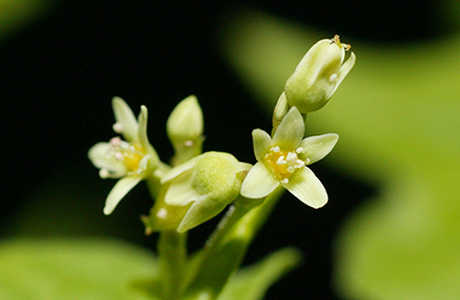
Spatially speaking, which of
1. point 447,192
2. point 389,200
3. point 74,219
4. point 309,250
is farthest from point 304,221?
point 74,219

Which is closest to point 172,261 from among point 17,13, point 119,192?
point 119,192

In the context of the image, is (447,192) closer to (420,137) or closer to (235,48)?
(420,137)

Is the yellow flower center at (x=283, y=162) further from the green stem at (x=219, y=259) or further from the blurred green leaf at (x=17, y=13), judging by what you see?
the blurred green leaf at (x=17, y=13)

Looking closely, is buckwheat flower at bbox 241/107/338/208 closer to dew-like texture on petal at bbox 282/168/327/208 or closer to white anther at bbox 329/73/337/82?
dew-like texture on petal at bbox 282/168/327/208

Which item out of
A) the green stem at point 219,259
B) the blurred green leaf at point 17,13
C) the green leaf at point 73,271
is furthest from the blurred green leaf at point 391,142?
the blurred green leaf at point 17,13

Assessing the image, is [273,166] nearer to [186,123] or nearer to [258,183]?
[258,183]

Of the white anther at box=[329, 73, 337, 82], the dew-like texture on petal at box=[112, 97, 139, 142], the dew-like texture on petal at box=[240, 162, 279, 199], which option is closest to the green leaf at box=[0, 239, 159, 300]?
the dew-like texture on petal at box=[112, 97, 139, 142]
